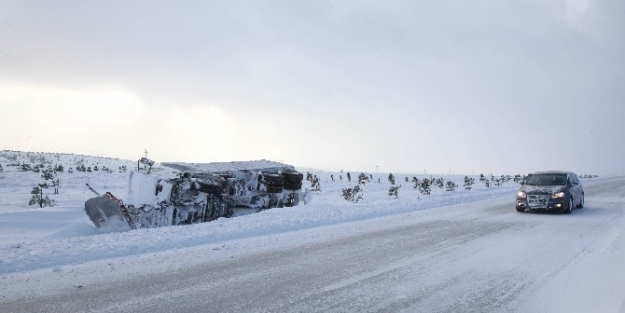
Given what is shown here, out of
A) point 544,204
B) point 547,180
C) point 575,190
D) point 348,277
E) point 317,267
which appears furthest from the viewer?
point 547,180

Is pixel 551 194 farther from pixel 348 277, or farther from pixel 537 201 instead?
pixel 348 277

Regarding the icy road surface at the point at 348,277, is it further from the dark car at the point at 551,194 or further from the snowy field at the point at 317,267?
the dark car at the point at 551,194

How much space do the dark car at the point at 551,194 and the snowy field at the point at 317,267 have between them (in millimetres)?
3262

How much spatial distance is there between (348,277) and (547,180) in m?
14.8

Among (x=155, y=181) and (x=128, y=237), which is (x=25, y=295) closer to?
(x=128, y=237)

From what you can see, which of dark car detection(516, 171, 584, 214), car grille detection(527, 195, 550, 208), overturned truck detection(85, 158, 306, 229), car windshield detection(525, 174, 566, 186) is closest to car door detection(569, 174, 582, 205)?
dark car detection(516, 171, 584, 214)

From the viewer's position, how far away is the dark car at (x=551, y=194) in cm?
1634

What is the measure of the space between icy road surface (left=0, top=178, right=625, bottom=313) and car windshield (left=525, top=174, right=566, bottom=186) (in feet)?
24.7

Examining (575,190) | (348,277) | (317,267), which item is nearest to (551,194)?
(575,190)

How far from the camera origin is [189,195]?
13484 mm

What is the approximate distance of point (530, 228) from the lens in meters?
12.3

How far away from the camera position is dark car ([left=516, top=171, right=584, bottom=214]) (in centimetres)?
1634

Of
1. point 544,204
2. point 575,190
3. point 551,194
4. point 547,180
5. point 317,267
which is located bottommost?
point 317,267

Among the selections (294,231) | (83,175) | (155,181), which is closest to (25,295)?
(294,231)
